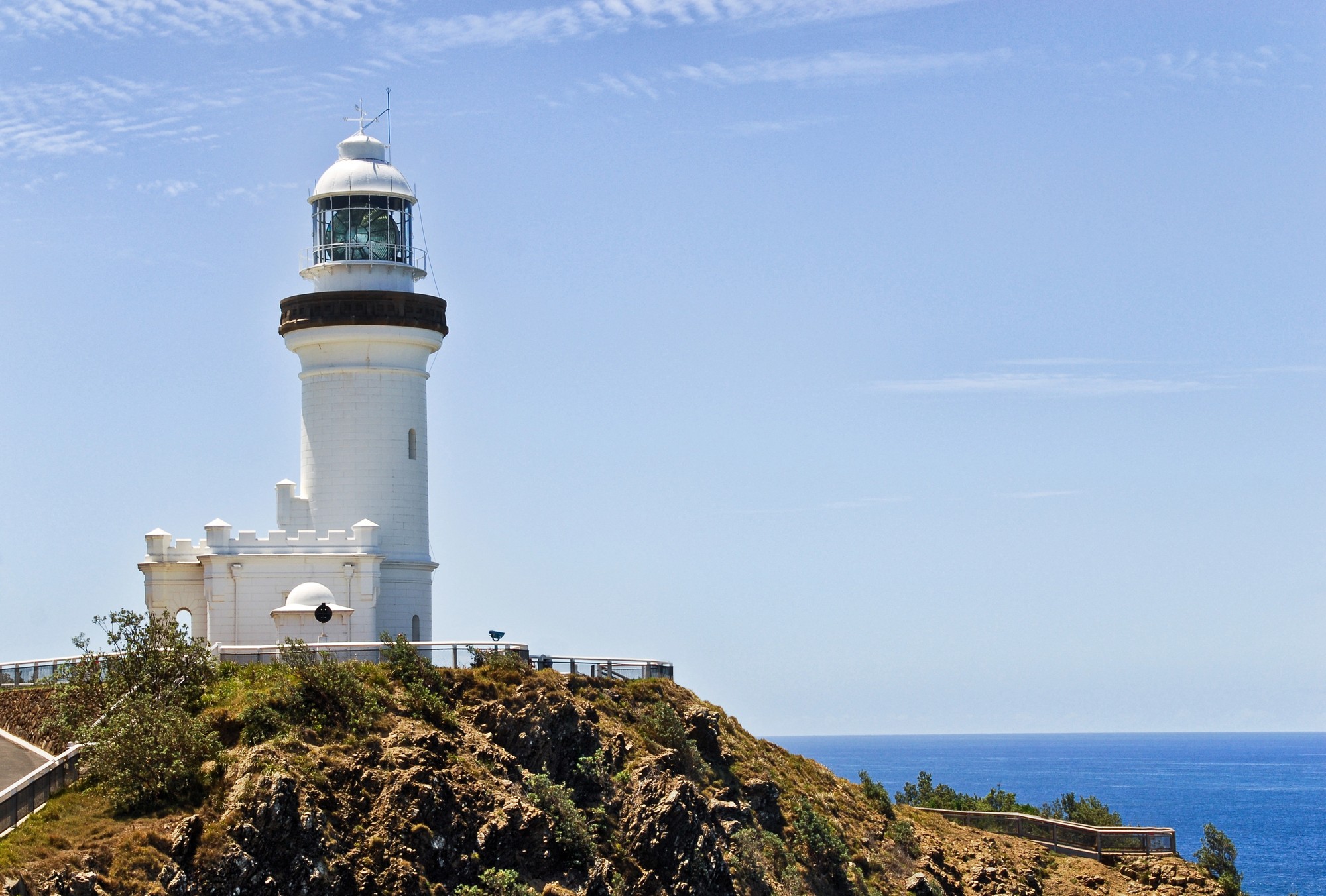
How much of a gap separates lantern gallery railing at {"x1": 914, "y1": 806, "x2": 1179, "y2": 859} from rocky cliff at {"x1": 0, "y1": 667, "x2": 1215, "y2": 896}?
4.90 metres

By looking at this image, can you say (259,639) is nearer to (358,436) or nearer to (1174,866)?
(358,436)

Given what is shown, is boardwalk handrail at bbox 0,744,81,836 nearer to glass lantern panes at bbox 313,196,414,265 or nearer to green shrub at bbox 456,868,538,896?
green shrub at bbox 456,868,538,896

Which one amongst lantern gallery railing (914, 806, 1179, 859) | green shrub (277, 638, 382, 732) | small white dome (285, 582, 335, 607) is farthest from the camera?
lantern gallery railing (914, 806, 1179, 859)

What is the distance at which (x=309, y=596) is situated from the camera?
4350 centimetres

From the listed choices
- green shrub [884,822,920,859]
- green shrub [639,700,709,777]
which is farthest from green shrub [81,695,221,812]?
green shrub [884,822,920,859]

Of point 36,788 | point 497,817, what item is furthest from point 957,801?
point 36,788

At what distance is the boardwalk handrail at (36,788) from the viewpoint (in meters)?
30.5

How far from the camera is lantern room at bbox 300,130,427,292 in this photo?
4831 cm

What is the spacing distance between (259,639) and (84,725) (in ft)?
34.0

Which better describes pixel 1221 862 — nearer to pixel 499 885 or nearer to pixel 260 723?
pixel 499 885

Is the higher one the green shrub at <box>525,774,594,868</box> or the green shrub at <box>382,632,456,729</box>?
the green shrub at <box>382,632,456,729</box>

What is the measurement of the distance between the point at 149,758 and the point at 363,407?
1764 centimetres

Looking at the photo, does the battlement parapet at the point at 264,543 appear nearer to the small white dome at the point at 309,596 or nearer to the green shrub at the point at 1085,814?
the small white dome at the point at 309,596

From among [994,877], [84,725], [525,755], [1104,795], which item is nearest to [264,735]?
[84,725]
